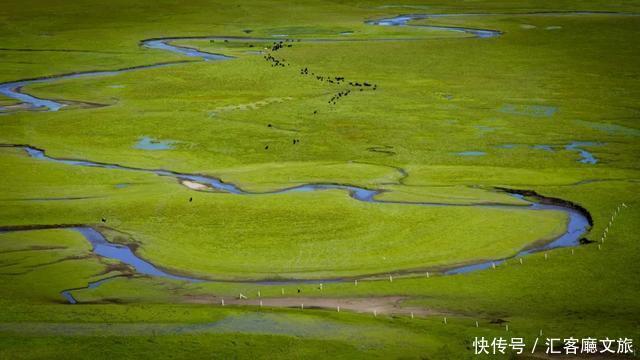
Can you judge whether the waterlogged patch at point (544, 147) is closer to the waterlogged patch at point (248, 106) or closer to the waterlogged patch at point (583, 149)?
the waterlogged patch at point (583, 149)

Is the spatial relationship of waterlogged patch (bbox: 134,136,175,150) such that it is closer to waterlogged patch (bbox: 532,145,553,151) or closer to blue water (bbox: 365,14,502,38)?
waterlogged patch (bbox: 532,145,553,151)

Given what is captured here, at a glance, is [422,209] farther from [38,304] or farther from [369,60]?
[369,60]

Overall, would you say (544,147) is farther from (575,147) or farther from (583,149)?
(583,149)

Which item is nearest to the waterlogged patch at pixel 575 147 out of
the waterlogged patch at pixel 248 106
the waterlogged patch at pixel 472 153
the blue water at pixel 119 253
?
the waterlogged patch at pixel 472 153

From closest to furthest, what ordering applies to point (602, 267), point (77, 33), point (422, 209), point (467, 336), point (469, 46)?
point (467, 336), point (602, 267), point (422, 209), point (469, 46), point (77, 33)

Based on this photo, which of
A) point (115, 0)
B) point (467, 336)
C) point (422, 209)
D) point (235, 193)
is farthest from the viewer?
point (115, 0)

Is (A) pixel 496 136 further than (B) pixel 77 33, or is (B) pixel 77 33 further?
(B) pixel 77 33

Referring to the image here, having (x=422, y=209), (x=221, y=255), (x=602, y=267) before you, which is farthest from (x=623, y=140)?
(x=221, y=255)
